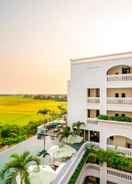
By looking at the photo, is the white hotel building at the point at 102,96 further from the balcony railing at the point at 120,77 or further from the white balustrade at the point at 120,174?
the white balustrade at the point at 120,174

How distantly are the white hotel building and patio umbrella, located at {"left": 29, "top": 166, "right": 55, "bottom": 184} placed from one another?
8.42m

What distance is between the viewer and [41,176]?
9.88 m

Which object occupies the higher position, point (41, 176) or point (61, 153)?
point (41, 176)

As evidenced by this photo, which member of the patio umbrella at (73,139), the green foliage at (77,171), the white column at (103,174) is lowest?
the white column at (103,174)

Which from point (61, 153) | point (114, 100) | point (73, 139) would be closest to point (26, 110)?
point (73, 139)

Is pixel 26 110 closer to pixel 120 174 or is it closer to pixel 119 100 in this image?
pixel 119 100

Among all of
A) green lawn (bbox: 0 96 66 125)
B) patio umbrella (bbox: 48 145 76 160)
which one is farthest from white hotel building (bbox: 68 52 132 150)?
green lawn (bbox: 0 96 66 125)

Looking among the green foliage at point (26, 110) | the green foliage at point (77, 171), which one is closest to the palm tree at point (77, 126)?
the green foliage at point (77, 171)

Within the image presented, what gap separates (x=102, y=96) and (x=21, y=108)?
25.6 meters

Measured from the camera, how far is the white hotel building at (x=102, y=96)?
16.6 meters

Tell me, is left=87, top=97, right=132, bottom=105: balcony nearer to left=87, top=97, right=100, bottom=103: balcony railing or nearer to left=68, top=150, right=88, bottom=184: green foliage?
left=87, top=97, right=100, bottom=103: balcony railing

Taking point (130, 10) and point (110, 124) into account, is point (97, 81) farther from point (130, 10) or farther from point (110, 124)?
point (130, 10)

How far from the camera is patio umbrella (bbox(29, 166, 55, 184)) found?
31.6 feet

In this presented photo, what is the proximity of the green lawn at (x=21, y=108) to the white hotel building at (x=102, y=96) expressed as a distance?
19.2m
